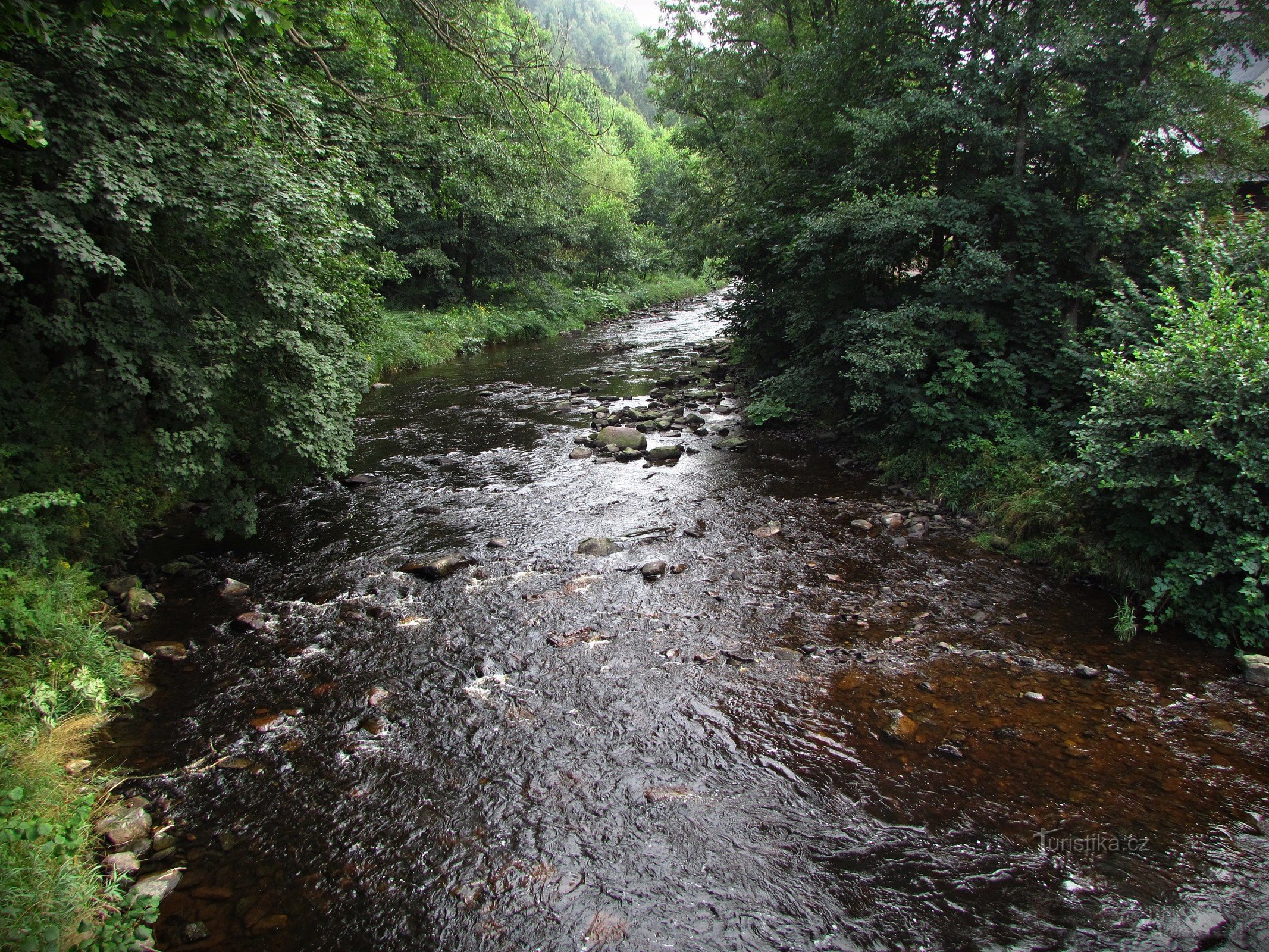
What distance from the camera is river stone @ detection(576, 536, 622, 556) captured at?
9227 millimetres

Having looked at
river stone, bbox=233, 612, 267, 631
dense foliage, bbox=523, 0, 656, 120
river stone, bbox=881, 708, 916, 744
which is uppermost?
dense foliage, bbox=523, 0, 656, 120

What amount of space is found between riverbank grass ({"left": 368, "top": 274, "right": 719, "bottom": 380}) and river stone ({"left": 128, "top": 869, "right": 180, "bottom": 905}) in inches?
532

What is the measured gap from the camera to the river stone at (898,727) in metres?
5.57

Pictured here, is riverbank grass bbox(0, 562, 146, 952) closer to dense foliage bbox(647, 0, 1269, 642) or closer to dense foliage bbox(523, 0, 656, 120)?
dense foliage bbox(647, 0, 1269, 642)

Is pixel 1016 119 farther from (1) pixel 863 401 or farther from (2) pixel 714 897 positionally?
(2) pixel 714 897

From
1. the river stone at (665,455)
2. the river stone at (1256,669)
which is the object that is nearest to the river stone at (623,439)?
the river stone at (665,455)

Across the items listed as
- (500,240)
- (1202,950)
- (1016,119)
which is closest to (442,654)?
(1202,950)

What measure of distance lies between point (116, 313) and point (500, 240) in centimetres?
2638

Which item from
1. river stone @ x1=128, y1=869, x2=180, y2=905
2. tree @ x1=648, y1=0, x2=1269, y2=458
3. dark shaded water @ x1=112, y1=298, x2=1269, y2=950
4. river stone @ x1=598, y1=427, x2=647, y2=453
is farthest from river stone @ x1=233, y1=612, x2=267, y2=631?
tree @ x1=648, y1=0, x2=1269, y2=458

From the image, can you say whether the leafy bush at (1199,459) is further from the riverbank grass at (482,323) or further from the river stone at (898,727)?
the riverbank grass at (482,323)

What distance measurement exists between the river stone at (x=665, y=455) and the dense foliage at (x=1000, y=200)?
12.0 feet

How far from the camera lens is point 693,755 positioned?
5.43 metres

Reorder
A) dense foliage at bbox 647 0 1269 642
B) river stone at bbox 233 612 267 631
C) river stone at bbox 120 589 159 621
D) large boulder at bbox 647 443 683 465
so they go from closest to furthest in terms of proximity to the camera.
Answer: river stone at bbox 233 612 267 631 < river stone at bbox 120 589 159 621 < dense foliage at bbox 647 0 1269 642 < large boulder at bbox 647 443 683 465

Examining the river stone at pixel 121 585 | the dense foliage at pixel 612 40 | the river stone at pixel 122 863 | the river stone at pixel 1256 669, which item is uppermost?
the dense foliage at pixel 612 40
